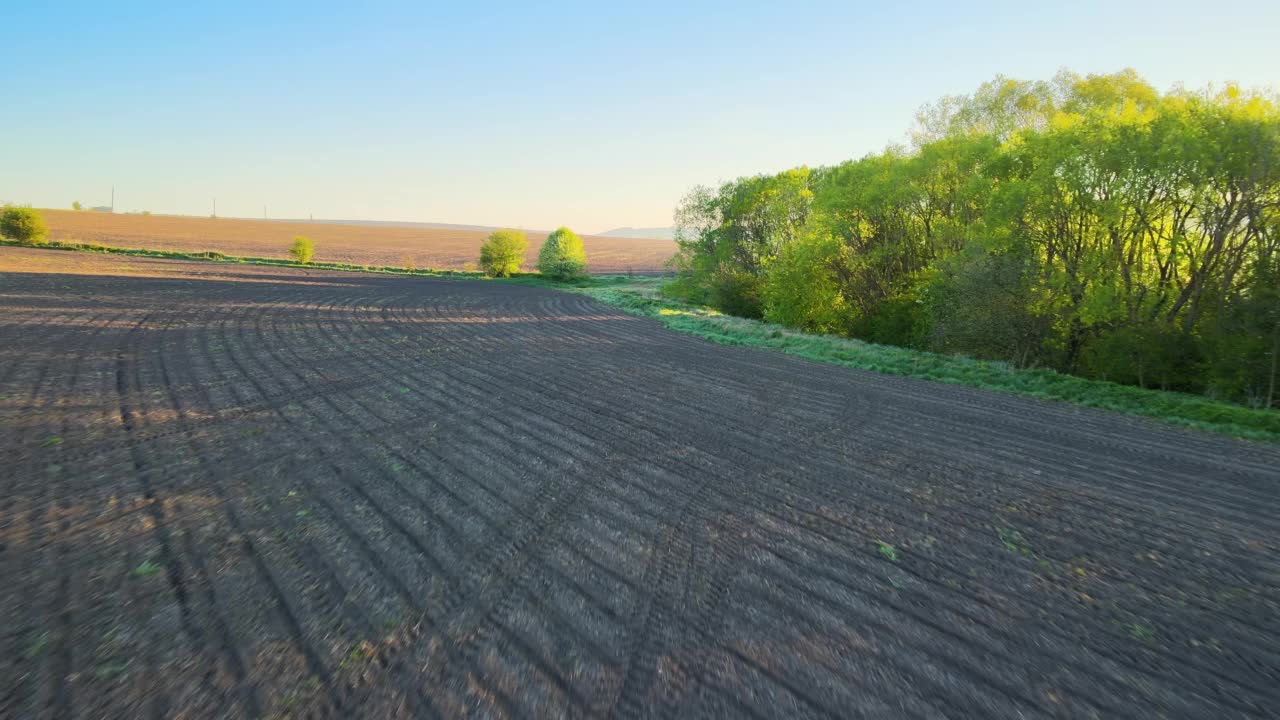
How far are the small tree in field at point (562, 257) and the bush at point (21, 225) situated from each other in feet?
158

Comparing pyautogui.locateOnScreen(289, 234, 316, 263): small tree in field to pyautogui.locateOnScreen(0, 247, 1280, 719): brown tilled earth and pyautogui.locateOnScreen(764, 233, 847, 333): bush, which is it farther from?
pyautogui.locateOnScreen(0, 247, 1280, 719): brown tilled earth

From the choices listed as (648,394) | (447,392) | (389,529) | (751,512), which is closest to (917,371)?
(648,394)

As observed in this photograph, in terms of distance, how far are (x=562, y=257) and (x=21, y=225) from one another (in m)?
51.1

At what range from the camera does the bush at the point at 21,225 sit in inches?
2039

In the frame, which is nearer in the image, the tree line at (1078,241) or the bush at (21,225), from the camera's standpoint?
the tree line at (1078,241)

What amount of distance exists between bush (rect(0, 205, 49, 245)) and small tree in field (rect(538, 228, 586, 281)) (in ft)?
158

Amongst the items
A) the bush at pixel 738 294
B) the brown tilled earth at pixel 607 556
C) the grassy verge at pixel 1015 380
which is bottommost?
the brown tilled earth at pixel 607 556

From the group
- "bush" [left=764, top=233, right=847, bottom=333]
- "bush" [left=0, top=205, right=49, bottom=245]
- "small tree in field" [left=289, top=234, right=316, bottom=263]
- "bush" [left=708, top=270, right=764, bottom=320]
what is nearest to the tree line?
"bush" [left=764, top=233, right=847, bottom=333]

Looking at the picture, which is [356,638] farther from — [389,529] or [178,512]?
[178,512]

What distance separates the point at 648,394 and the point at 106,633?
891 cm

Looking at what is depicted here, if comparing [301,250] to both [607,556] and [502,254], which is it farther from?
[607,556]

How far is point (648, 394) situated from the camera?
1175cm

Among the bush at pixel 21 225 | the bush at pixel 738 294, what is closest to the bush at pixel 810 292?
the bush at pixel 738 294

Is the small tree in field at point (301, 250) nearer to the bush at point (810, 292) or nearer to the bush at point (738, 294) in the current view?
the bush at point (738, 294)
